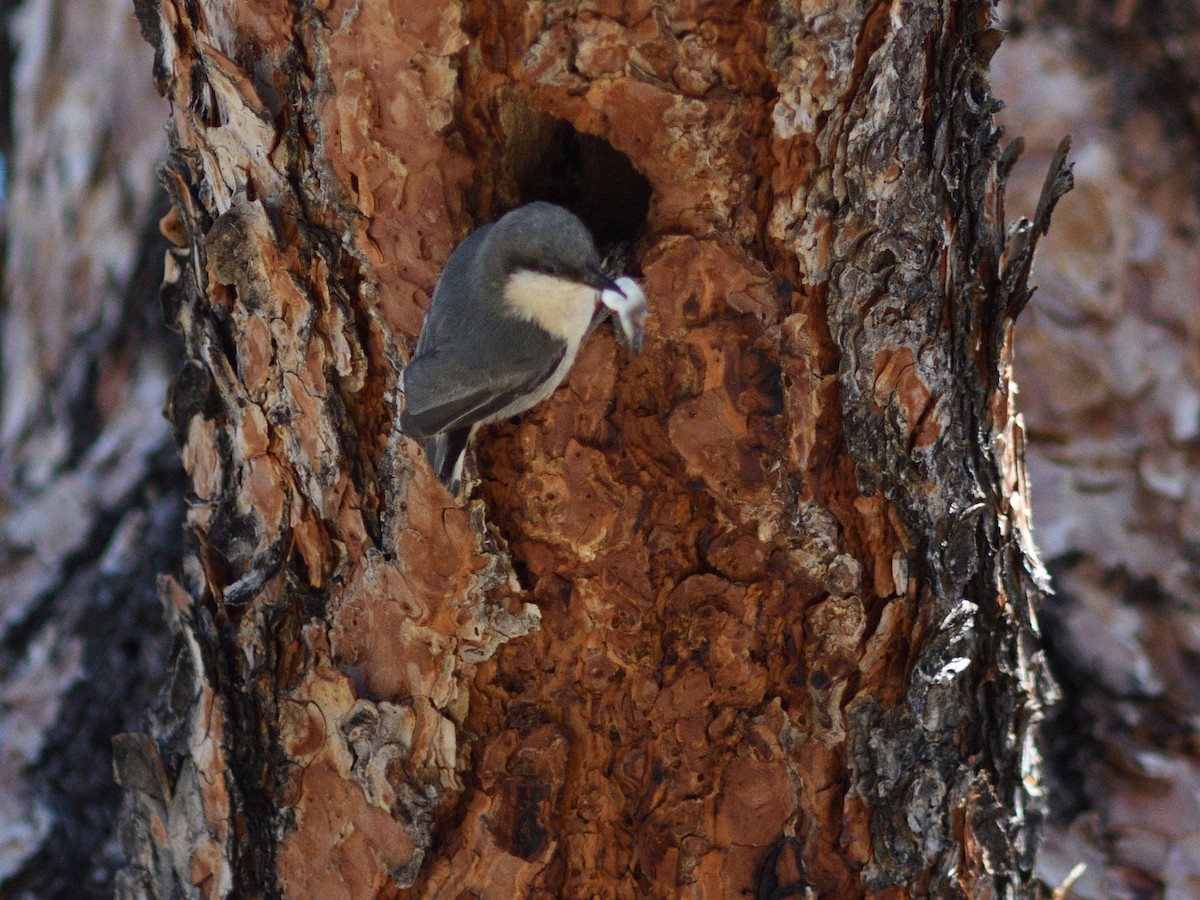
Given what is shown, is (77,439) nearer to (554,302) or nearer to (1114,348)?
(554,302)

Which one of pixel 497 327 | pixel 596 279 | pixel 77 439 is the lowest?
pixel 77 439

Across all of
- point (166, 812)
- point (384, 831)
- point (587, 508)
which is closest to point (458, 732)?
point (384, 831)

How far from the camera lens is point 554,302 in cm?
138

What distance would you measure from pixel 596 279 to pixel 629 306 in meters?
0.08

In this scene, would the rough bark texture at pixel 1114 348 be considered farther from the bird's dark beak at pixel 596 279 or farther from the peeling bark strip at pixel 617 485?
the bird's dark beak at pixel 596 279

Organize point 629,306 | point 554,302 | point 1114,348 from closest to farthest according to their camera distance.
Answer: point 629,306 → point 554,302 → point 1114,348

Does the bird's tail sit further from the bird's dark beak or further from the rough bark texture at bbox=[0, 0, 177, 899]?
the rough bark texture at bbox=[0, 0, 177, 899]

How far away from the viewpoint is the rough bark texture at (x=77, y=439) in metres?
1.88

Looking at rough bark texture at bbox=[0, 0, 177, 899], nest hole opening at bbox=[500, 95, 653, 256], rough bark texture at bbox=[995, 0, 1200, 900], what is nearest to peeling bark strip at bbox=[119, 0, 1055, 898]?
nest hole opening at bbox=[500, 95, 653, 256]

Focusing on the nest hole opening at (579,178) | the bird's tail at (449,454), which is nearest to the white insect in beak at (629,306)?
the nest hole opening at (579,178)

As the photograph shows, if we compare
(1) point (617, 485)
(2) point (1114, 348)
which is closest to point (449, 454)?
(1) point (617, 485)

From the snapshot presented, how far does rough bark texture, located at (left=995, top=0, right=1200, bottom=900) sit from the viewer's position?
2.01m

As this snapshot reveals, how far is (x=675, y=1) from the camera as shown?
1.15 m

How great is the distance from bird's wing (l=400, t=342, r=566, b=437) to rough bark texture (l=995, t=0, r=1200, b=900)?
1.23 m
